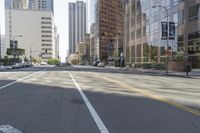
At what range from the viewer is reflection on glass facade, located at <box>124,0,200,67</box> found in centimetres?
6939

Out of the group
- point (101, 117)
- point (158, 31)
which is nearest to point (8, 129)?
point (101, 117)

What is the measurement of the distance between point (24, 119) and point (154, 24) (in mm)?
84636

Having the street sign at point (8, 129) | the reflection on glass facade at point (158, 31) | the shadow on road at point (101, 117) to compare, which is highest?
the reflection on glass facade at point (158, 31)

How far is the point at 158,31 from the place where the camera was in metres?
89.8

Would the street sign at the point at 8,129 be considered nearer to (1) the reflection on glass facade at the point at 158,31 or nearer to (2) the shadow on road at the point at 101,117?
(2) the shadow on road at the point at 101,117

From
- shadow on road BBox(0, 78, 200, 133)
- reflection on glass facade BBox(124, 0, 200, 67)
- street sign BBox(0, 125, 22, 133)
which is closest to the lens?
street sign BBox(0, 125, 22, 133)

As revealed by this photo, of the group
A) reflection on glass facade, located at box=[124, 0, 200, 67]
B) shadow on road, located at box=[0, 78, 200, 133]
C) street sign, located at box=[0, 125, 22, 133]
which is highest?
reflection on glass facade, located at box=[124, 0, 200, 67]

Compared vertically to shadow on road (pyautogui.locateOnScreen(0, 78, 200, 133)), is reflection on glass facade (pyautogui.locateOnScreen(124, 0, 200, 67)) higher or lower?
higher

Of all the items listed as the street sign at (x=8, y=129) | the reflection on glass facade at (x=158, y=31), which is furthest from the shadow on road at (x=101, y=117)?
the reflection on glass facade at (x=158, y=31)

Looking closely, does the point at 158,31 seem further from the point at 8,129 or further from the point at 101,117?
the point at 8,129

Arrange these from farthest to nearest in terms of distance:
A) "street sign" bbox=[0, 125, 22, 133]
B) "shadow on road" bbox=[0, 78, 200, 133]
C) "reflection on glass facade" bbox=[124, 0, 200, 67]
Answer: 1. "reflection on glass facade" bbox=[124, 0, 200, 67]
2. "shadow on road" bbox=[0, 78, 200, 133]
3. "street sign" bbox=[0, 125, 22, 133]

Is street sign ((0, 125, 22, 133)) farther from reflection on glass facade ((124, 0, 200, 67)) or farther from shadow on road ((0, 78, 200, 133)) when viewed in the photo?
reflection on glass facade ((124, 0, 200, 67))

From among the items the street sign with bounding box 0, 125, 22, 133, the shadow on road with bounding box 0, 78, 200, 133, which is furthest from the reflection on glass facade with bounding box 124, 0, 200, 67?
the street sign with bounding box 0, 125, 22, 133

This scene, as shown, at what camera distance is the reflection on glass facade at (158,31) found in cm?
6939
